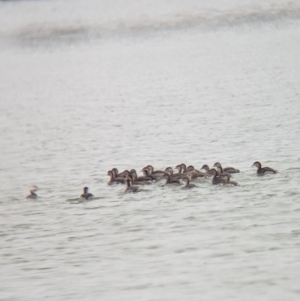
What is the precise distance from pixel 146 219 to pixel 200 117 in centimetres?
1217

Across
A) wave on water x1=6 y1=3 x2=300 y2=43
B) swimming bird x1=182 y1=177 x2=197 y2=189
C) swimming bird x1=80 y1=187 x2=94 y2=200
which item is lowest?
swimming bird x1=80 y1=187 x2=94 y2=200

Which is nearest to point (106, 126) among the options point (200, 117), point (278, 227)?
point (200, 117)

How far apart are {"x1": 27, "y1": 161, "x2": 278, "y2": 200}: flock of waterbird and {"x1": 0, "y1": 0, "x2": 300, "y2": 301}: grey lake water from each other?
0.14 metres

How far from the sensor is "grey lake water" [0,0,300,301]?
11273 mm

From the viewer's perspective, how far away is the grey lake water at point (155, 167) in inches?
444

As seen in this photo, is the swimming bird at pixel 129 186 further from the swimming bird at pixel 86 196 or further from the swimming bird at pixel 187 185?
the swimming bird at pixel 187 185

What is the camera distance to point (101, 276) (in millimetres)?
11477

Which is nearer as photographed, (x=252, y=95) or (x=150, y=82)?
(x=252, y=95)

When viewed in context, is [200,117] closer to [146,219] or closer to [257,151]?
[257,151]

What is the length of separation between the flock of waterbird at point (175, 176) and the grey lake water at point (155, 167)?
145 mm

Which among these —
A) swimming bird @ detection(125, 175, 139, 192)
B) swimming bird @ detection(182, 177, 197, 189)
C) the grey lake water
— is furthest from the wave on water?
swimming bird @ detection(182, 177, 197, 189)

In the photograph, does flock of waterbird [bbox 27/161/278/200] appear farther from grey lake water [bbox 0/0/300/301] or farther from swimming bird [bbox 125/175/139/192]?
grey lake water [bbox 0/0/300/301]

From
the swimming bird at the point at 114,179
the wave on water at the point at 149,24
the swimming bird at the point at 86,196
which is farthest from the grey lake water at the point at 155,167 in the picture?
the wave on water at the point at 149,24

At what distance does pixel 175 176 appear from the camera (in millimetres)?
15734
